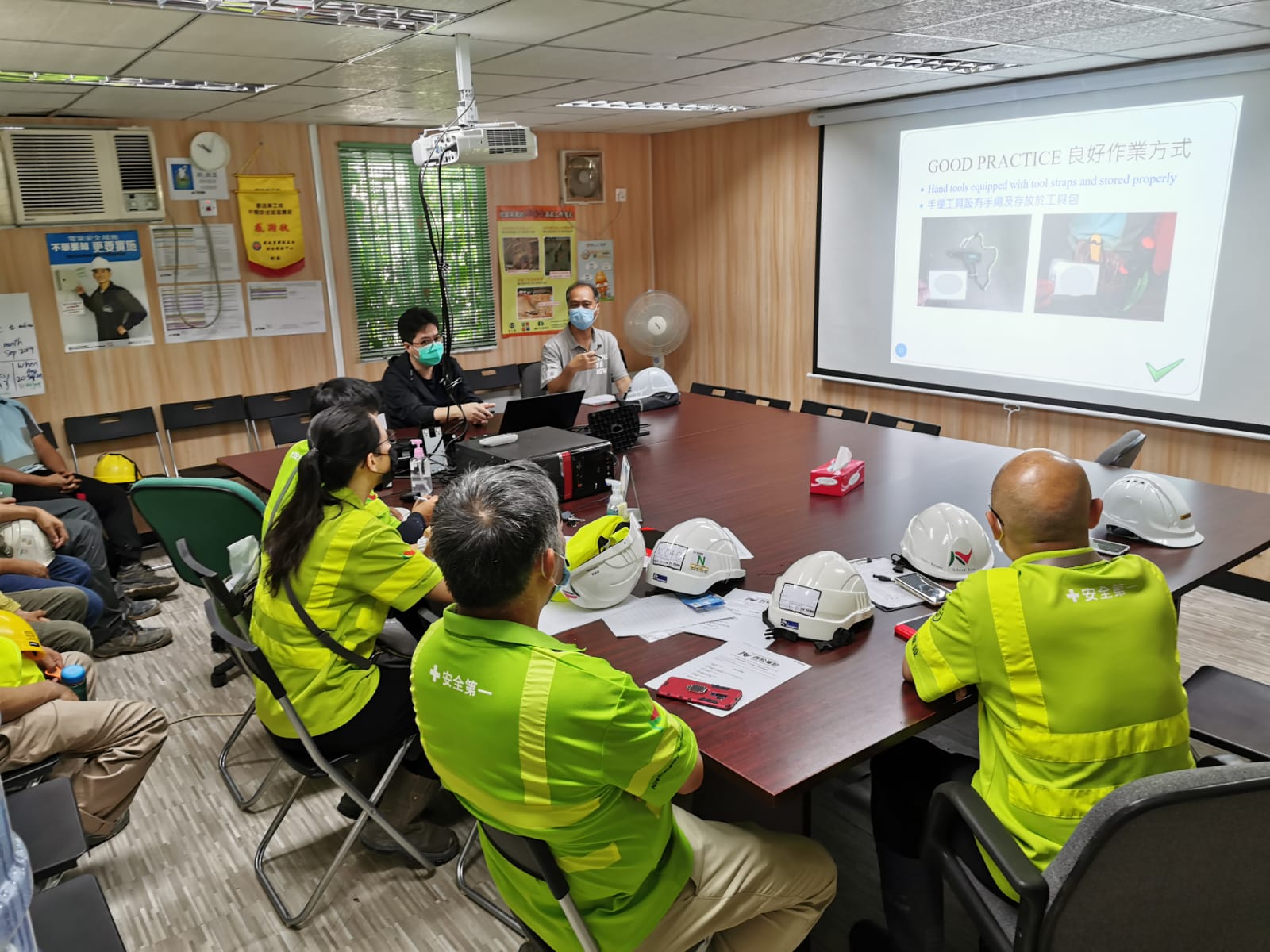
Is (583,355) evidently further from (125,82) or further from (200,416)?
(200,416)

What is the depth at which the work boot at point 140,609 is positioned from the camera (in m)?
4.48

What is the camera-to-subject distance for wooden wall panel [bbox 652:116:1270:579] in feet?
18.7

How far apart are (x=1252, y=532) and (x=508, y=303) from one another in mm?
5434

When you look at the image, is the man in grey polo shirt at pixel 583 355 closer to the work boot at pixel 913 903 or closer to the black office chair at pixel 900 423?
the black office chair at pixel 900 423

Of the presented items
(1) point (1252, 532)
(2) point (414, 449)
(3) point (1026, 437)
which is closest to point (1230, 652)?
(1) point (1252, 532)

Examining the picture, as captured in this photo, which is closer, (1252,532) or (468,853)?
(468,853)

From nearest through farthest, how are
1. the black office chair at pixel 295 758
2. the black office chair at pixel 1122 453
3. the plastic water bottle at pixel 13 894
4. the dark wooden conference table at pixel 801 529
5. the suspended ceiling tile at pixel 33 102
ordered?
1. the plastic water bottle at pixel 13 894
2. the dark wooden conference table at pixel 801 529
3. the black office chair at pixel 295 758
4. the black office chair at pixel 1122 453
5. the suspended ceiling tile at pixel 33 102

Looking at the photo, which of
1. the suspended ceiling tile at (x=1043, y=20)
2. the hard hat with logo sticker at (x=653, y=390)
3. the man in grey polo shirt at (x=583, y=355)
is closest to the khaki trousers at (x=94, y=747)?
the man in grey polo shirt at (x=583, y=355)

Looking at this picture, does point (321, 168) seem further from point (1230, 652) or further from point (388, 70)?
point (1230, 652)

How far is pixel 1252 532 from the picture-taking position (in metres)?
2.84

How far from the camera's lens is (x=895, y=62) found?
14.3ft

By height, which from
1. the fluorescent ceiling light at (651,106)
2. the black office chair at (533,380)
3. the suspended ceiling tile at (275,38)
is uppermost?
the fluorescent ceiling light at (651,106)

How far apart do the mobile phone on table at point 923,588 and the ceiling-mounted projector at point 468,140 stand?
225cm

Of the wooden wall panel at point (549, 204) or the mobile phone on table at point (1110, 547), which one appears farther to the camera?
the wooden wall panel at point (549, 204)
